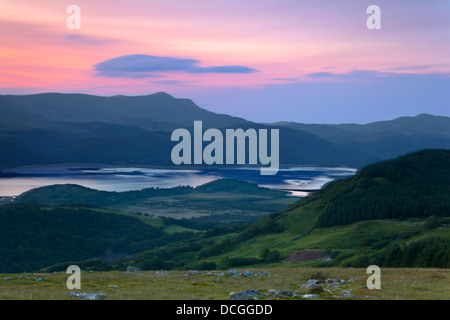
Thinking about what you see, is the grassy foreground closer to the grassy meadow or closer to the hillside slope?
the grassy meadow

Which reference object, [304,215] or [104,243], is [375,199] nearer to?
[304,215]

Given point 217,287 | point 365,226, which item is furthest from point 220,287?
point 365,226

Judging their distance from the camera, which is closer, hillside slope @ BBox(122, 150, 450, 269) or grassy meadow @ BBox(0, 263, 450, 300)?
grassy meadow @ BBox(0, 263, 450, 300)

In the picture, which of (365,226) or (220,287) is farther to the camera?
(365,226)

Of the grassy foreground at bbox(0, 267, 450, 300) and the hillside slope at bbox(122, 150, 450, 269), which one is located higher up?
the grassy foreground at bbox(0, 267, 450, 300)

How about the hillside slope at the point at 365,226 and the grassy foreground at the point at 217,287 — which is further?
the hillside slope at the point at 365,226

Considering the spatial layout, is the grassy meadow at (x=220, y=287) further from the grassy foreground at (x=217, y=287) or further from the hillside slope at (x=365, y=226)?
the hillside slope at (x=365, y=226)

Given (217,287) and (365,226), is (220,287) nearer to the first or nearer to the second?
(217,287)

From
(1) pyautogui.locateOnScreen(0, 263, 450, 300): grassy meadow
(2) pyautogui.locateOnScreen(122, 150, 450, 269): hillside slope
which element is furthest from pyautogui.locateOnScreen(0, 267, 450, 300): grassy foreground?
(2) pyautogui.locateOnScreen(122, 150, 450, 269): hillside slope

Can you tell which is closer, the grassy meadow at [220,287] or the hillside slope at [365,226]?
the grassy meadow at [220,287]

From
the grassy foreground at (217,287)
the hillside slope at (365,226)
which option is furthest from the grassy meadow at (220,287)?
the hillside slope at (365,226)

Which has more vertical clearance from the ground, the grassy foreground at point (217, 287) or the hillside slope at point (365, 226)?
the grassy foreground at point (217, 287)
